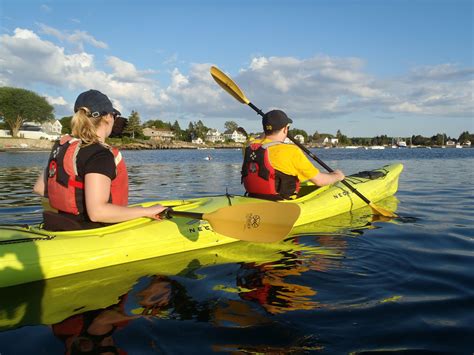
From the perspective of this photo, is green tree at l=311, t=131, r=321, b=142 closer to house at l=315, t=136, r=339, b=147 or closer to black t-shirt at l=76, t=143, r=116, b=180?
house at l=315, t=136, r=339, b=147

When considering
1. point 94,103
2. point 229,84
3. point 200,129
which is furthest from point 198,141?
point 94,103

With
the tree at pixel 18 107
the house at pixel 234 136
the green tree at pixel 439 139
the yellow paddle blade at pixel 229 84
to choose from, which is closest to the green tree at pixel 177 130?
the house at pixel 234 136

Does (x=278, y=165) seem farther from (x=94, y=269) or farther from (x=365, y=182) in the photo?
(x=365, y=182)

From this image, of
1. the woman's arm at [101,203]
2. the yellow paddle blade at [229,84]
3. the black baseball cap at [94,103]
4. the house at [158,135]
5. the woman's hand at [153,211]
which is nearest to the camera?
the woman's arm at [101,203]

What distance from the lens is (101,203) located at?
3582 mm

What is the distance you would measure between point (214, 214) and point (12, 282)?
2085 mm

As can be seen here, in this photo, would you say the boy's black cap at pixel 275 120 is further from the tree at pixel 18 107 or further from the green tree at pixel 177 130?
the green tree at pixel 177 130

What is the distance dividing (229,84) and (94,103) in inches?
192

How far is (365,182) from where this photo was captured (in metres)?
8.42

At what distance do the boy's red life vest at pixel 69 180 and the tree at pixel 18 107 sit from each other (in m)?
85.3

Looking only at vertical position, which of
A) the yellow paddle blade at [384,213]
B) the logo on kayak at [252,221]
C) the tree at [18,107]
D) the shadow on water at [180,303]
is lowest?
the shadow on water at [180,303]

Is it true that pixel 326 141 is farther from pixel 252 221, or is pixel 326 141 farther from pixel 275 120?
pixel 252 221

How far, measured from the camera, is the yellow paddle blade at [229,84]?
8.12m

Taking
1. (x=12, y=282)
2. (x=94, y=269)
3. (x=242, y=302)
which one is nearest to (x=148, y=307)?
(x=242, y=302)
